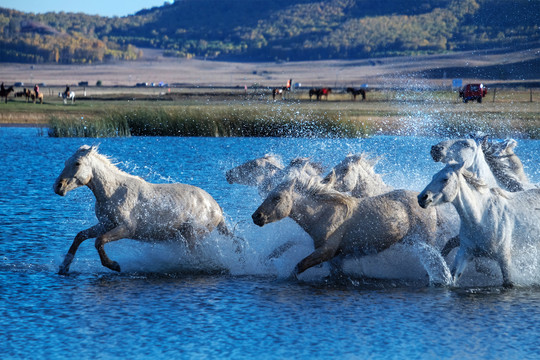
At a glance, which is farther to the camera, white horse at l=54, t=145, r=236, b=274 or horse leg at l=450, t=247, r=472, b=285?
white horse at l=54, t=145, r=236, b=274

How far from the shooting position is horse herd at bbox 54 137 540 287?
8906mm

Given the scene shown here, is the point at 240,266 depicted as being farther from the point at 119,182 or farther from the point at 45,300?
the point at 45,300

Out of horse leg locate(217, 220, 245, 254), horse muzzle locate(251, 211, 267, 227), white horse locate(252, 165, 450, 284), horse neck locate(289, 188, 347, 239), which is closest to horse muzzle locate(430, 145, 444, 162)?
white horse locate(252, 165, 450, 284)

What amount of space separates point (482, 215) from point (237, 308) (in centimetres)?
270

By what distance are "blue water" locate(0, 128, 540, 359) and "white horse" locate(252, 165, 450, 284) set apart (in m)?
0.37

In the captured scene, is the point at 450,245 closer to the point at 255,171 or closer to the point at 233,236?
the point at 233,236

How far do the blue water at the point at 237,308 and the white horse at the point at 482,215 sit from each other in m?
0.49

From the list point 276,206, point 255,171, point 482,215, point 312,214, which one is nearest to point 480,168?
point 482,215

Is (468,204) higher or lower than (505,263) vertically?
higher

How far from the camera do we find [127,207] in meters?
10.0

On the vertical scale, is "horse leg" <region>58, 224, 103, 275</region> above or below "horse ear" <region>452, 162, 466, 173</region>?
below

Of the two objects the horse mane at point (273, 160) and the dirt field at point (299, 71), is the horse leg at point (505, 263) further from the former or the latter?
the dirt field at point (299, 71)

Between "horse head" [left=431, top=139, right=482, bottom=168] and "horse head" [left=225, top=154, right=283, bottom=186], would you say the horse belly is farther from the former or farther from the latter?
"horse head" [left=225, top=154, right=283, bottom=186]

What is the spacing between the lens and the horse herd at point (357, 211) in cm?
891
